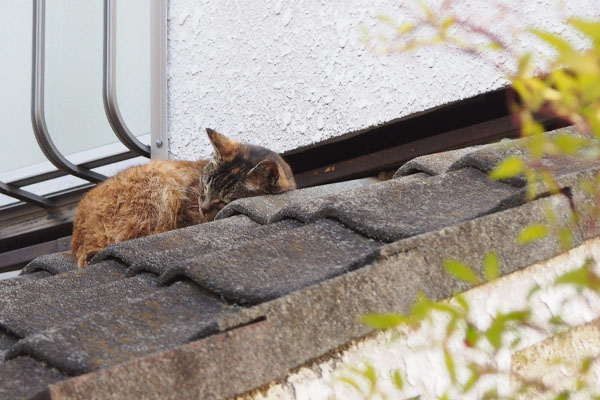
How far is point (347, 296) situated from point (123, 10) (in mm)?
3425

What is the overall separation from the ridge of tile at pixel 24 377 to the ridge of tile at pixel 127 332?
0.05ft

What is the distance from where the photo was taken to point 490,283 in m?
1.49

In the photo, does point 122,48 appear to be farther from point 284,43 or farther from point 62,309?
point 62,309

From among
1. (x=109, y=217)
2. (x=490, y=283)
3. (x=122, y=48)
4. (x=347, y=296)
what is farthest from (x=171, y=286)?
(x=122, y=48)

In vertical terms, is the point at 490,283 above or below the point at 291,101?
below

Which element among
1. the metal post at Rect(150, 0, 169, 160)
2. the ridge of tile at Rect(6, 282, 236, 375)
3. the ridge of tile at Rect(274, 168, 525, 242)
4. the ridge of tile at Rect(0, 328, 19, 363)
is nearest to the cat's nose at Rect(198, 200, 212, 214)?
the metal post at Rect(150, 0, 169, 160)

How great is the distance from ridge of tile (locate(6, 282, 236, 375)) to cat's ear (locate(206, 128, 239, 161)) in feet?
7.05

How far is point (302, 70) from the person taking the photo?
141 inches

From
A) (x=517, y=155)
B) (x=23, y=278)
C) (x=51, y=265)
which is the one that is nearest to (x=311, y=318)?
(x=517, y=155)

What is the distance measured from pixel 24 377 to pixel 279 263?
Answer: 50 centimetres

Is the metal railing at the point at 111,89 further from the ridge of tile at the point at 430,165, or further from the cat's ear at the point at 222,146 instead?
the ridge of tile at the point at 430,165

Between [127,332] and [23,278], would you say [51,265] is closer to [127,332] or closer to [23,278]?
[23,278]

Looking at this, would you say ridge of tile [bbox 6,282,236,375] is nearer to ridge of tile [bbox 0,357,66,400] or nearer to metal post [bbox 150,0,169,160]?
ridge of tile [bbox 0,357,66,400]

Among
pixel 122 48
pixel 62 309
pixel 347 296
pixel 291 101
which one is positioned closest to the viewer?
pixel 347 296
